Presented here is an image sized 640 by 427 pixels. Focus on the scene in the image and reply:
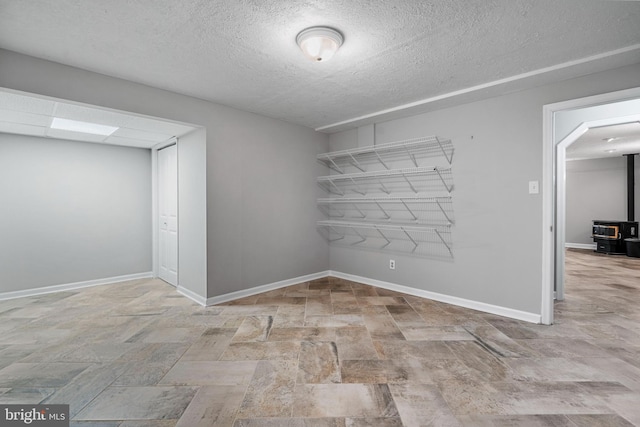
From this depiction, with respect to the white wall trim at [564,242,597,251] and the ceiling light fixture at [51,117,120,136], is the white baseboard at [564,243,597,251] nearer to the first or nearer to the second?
the white wall trim at [564,242,597,251]

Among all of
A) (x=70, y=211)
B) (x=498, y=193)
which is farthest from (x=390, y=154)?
(x=70, y=211)

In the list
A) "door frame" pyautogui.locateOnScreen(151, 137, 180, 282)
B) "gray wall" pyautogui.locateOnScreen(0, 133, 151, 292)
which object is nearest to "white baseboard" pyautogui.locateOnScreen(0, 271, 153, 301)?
"gray wall" pyautogui.locateOnScreen(0, 133, 151, 292)

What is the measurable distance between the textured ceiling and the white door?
1527 millimetres

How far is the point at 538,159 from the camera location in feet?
9.29

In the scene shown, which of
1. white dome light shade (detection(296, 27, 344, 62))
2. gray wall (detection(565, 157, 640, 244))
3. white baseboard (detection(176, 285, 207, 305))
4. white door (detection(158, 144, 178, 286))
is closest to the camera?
white dome light shade (detection(296, 27, 344, 62))

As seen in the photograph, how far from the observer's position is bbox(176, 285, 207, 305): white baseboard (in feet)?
11.2

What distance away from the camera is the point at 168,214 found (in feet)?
14.3

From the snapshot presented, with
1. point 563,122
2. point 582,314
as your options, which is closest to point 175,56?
point 563,122

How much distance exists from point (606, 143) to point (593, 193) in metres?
2.42

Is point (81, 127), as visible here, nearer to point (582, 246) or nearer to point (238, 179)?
point (238, 179)

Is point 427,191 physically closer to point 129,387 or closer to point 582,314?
point 582,314

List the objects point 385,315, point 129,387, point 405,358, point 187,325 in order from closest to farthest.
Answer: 1. point 129,387
2. point 405,358
3. point 187,325
4. point 385,315

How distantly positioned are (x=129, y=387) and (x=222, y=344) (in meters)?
0.70

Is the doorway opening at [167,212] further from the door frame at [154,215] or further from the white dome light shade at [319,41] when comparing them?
the white dome light shade at [319,41]
